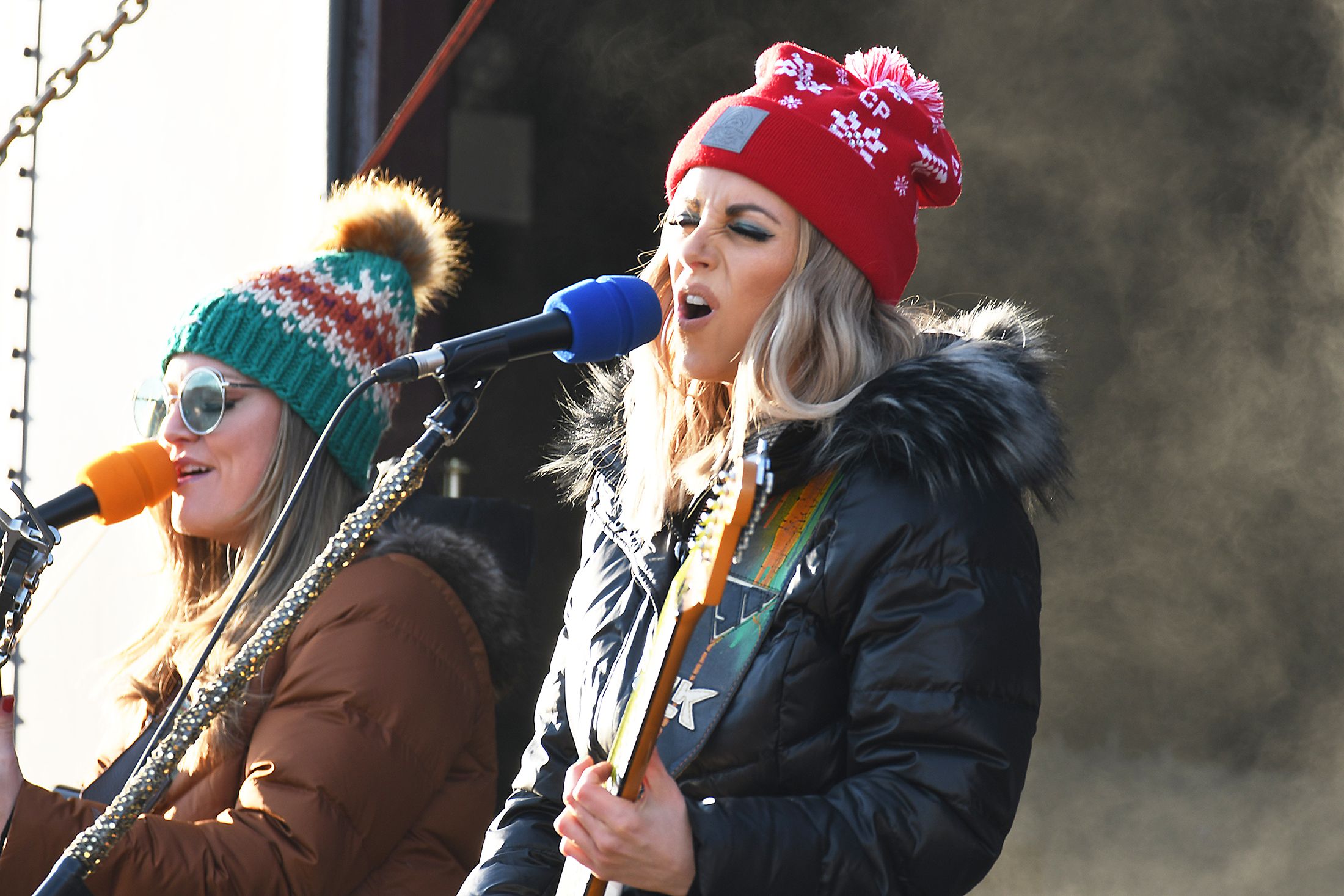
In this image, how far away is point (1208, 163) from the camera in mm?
3725

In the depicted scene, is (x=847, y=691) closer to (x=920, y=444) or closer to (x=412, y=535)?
(x=920, y=444)

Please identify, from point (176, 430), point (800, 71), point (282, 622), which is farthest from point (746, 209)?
point (176, 430)

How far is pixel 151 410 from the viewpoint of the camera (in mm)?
2775

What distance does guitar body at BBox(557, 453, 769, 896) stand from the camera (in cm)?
132

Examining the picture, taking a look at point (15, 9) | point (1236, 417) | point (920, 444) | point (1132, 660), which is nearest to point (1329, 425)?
point (1236, 417)

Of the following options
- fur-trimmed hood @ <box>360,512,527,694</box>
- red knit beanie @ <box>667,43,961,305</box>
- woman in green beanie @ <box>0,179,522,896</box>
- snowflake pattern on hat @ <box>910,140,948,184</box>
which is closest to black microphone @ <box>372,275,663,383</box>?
red knit beanie @ <box>667,43,961,305</box>

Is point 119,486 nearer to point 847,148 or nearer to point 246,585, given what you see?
point 246,585

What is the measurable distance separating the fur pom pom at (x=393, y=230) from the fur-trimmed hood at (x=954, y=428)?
4.49 feet

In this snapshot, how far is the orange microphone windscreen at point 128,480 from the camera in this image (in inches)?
81.0

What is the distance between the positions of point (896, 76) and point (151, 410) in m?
1.59

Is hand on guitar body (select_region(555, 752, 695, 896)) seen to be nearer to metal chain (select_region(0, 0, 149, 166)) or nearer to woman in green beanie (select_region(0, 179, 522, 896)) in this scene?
woman in green beanie (select_region(0, 179, 522, 896))

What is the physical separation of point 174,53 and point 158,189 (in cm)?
41

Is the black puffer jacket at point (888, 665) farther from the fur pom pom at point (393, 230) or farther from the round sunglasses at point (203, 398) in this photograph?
the fur pom pom at point (393, 230)

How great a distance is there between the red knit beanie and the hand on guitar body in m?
0.86
